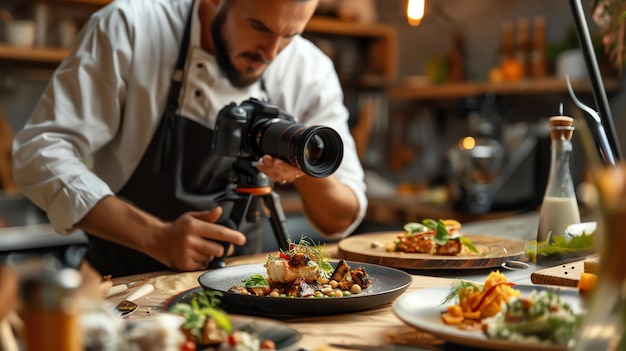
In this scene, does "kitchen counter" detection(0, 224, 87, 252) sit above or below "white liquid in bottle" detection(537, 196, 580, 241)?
below

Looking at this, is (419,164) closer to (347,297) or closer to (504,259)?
Answer: (504,259)

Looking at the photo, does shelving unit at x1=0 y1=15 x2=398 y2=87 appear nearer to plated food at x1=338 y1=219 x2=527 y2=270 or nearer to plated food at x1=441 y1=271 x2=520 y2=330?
plated food at x1=338 y1=219 x2=527 y2=270

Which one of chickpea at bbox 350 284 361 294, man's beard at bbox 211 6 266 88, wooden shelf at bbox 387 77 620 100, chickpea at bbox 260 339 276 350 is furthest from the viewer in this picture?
wooden shelf at bbox 387 77 620 100

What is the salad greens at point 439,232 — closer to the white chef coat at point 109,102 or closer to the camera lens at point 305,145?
the camera lens at point 305,145

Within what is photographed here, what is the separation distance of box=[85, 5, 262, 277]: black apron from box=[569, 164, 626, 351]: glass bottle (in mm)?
1276

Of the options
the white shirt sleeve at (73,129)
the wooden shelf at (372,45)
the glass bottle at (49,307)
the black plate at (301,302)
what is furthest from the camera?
the wooden shelf at (372,45)

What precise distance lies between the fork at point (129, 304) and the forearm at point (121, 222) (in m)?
0.38

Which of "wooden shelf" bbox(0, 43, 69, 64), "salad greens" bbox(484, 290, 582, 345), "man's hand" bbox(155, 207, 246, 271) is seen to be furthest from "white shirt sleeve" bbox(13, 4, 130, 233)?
"wooden shelf" bbox(0, 43, 69, 64)

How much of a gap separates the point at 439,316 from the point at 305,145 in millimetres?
531

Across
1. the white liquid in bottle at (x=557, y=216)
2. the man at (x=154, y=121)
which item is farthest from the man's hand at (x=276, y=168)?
the white liquid in bottle at (x=557, y=216)

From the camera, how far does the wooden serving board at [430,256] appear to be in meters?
1.41

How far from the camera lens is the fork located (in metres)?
1.04

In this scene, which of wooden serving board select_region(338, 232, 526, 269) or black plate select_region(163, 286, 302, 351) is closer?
black plate select_region(163, 286, 302, 351)

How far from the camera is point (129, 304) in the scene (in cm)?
110
